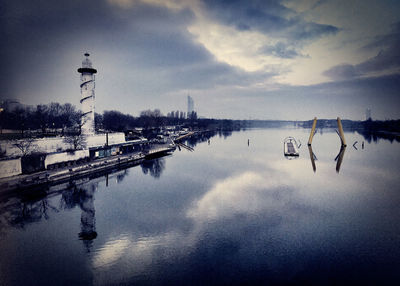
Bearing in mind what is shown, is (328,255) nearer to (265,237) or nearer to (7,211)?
(265,237)

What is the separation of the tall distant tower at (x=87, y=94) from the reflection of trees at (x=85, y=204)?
728 inches

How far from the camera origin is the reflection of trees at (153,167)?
35.2 m

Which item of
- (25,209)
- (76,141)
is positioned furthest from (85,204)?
(76,141)

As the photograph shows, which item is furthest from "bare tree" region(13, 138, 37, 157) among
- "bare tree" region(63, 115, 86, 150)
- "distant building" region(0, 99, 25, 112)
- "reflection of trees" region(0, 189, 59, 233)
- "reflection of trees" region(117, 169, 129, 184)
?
"distant building" region(0, 99, 25, 112)

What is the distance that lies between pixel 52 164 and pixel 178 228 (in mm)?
23936

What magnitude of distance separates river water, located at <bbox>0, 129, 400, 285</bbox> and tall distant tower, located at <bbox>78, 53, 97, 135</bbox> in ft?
55.4

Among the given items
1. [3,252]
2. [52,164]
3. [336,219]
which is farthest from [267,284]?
[52,164]

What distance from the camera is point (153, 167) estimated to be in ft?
129

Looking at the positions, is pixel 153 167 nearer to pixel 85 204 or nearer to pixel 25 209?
pixel 85 204

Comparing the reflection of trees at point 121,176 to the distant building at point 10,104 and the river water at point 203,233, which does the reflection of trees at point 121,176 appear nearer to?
the river water at point 203,233

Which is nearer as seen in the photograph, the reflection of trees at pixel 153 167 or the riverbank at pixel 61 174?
the riverbank at pixel 61 174

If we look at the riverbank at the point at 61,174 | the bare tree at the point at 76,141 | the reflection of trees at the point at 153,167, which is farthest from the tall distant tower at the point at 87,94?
the reflection of trees at the point at 153,167

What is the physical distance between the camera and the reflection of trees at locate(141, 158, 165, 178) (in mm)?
35213

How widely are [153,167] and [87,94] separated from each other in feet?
66.8
